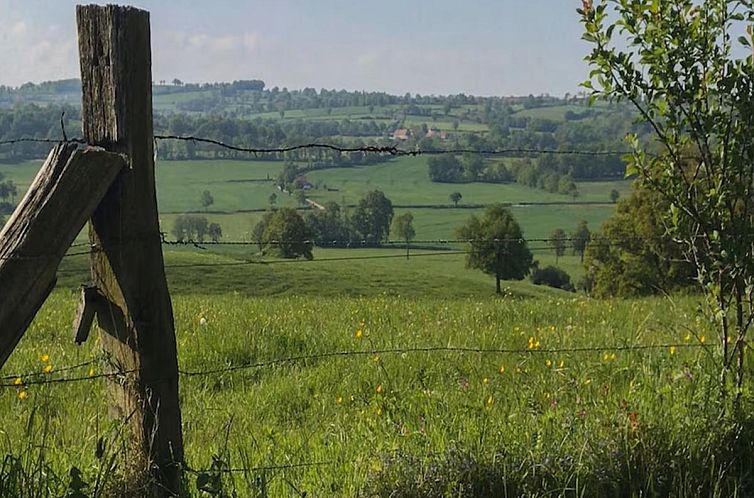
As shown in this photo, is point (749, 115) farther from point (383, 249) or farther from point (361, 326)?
point (383, 249)

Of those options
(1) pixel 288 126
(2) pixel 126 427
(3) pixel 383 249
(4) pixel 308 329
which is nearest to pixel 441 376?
(4) pixel 308 329

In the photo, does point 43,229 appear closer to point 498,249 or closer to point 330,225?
point 498,249

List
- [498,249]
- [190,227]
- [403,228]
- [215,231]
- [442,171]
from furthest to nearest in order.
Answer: [442,171] → [403,228] → [190,227] → [215,231] → [498,249]

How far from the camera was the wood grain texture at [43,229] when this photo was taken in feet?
9.96

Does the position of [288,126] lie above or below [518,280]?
above

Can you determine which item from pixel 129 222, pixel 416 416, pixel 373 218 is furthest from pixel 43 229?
pixel 373 218

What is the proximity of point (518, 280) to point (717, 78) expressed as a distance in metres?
64.0

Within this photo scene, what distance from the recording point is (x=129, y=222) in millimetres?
3398

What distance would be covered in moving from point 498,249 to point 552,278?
13.0 meters

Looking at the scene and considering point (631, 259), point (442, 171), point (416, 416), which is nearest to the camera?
point (416, 416)

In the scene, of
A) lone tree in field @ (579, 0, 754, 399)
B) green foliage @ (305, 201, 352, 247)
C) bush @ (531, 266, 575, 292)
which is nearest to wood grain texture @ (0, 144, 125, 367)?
lone tree in field @ (579, 0, 754, 399)

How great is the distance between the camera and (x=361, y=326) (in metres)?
8.97

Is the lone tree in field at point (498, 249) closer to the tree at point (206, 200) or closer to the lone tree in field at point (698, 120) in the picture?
the tree at point (206, 200)

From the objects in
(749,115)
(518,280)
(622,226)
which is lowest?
(518,280)
